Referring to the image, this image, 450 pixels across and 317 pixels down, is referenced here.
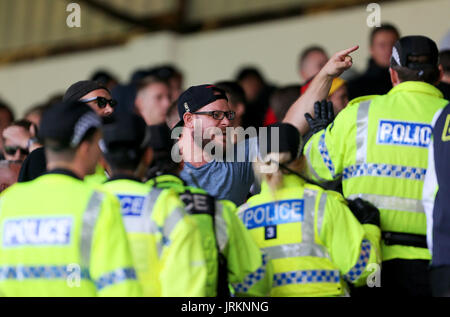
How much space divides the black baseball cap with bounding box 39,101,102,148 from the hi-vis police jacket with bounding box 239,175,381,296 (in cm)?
114

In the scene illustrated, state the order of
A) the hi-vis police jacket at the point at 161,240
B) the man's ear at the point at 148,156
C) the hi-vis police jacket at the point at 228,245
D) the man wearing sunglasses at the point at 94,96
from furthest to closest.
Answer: the man wearing sunglasses at the point at 94,96 → the hi-vis police jacket at the point at 228,245 → the man's ear at the point at 148,156 → the hi-vis police jacket at the point at 161,240

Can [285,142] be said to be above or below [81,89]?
below

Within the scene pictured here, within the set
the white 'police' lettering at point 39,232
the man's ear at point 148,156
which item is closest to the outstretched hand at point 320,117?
the man's ear at point 148,156

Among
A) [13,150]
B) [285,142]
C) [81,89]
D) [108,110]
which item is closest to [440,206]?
[285,142]

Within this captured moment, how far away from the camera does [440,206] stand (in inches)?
143

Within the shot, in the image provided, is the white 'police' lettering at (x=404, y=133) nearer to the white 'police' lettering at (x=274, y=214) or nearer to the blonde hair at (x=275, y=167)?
the blonde hair at (x=275, y=167)

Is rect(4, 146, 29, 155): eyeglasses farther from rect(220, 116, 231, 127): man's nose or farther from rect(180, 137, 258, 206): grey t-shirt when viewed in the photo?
rect(220, 116, 231, 127): man's nose

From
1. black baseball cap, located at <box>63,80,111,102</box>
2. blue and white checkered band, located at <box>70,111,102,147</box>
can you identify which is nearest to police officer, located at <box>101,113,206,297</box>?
blue and white checkered band, located at <box>70,111,102,147</box>

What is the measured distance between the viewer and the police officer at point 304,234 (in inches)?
150

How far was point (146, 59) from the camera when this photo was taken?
12.9 m

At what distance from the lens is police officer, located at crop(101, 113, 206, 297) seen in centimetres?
320

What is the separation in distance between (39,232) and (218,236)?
2.89ft

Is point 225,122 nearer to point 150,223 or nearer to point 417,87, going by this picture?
point 417,87

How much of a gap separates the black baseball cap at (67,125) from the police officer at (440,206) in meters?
1.56
